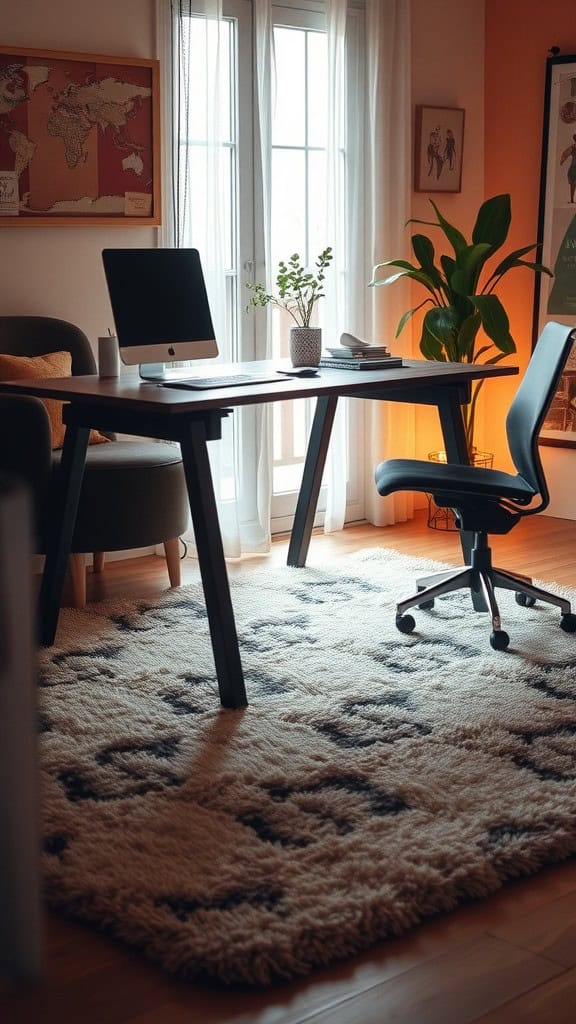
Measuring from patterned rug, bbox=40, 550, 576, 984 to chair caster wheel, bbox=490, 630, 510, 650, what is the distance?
0.14 feet

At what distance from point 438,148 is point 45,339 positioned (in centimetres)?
226

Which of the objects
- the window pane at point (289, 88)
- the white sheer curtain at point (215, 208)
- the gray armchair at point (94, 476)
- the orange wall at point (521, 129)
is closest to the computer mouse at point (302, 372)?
the gray armchair at point (94, 476)

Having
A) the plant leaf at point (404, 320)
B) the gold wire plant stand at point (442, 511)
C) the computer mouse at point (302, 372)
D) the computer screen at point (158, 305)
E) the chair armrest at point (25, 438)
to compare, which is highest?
the computer screen at point (158, 305)

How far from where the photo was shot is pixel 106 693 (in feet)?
10.3

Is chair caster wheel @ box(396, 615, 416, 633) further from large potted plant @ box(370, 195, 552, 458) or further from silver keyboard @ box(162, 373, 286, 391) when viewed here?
large potted plant @ box(370, 195, 552, 458)

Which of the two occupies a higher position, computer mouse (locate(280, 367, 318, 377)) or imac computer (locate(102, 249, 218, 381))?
imac computer (locate(102, 249, 218, 381))

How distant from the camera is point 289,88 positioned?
5020mm

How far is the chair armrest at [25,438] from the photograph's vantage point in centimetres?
338

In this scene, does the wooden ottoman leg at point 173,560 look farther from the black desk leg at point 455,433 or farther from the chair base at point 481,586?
the black desk leg at point 455,433

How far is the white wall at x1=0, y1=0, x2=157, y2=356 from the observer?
423 centimetres

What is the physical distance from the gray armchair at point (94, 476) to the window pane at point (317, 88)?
1493 mm

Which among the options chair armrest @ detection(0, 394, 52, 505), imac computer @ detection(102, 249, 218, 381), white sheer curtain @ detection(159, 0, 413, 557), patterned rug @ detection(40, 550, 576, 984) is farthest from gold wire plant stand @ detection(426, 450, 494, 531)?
chair armrest @ detection(0, 394, 52, 505)

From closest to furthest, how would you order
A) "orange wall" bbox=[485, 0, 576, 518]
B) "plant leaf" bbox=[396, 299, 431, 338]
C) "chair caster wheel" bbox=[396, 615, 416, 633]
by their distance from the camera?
1. "chair caster wheel" bbox=[396, 615, 416, 633]
2. "plant leaf" bbox=[396, 299, 431, 338]
3. "orange wall" bbox=[485, 0, 576, 518]

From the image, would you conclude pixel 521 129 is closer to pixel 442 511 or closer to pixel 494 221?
pixel 494 221
